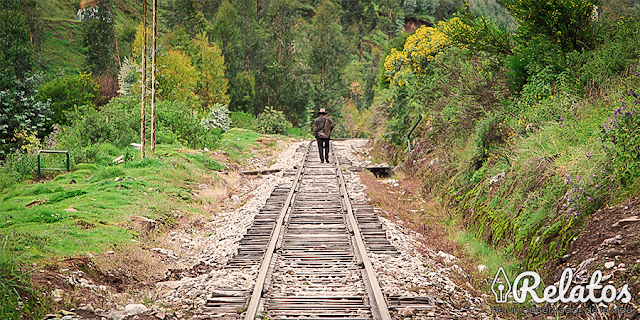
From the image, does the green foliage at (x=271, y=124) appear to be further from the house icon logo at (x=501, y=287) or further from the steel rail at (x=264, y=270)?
the house icon logo at (x=501, y=287)

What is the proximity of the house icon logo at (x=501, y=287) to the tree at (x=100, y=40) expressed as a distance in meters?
56.8

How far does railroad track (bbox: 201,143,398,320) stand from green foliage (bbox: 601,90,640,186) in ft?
11.2

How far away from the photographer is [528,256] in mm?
6551

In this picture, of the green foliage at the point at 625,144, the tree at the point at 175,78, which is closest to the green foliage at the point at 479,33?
the green foliage at the point at 625,144

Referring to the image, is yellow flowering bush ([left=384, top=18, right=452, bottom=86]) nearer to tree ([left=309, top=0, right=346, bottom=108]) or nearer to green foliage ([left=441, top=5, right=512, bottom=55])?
green foliage ([left=441, top=5, right=512, bottom=55])

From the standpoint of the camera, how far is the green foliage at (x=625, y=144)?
5625 mm

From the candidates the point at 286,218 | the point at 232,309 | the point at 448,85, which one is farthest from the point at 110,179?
the point at 448,85

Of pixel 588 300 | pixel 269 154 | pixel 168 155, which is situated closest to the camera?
pixel 588 300

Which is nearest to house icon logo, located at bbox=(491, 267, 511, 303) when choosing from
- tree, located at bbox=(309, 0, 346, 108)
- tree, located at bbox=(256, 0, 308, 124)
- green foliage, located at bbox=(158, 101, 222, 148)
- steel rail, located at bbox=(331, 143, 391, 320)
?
steel rail, located at bbox=(331, 143, 391, 320)

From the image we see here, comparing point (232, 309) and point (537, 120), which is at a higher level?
point (537, 120)

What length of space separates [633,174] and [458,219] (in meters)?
4.50

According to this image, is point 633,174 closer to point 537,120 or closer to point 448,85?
point 537,120

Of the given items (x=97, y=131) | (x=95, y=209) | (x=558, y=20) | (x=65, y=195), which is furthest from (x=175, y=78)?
(x=558, y=20)

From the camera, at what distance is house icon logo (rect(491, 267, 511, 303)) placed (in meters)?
6.03
